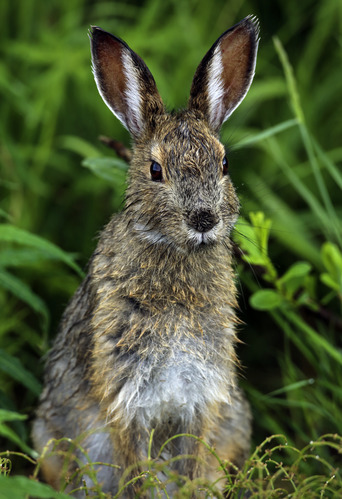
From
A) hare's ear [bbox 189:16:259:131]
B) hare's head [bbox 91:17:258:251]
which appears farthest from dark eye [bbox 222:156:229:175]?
hare's ear [bbox 189:16:259:131]

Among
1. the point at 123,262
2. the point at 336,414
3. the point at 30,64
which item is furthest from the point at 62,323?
the point at 30,64

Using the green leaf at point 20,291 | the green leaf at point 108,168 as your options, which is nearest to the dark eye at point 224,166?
the green leaf at point 108,168

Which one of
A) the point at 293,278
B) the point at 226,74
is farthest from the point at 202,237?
the point at 293,278

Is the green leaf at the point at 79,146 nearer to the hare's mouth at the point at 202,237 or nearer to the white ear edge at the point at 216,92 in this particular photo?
the white ear edge at the point at 216,92

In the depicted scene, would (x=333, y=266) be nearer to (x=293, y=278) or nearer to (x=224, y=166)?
(x=293, y=278)

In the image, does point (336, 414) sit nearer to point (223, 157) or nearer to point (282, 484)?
point (282, 484)

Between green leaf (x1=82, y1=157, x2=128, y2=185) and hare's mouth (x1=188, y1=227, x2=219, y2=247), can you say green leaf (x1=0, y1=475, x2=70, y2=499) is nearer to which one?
hare's mouth (x1=188, y1=227, x2=219, y2=247)
